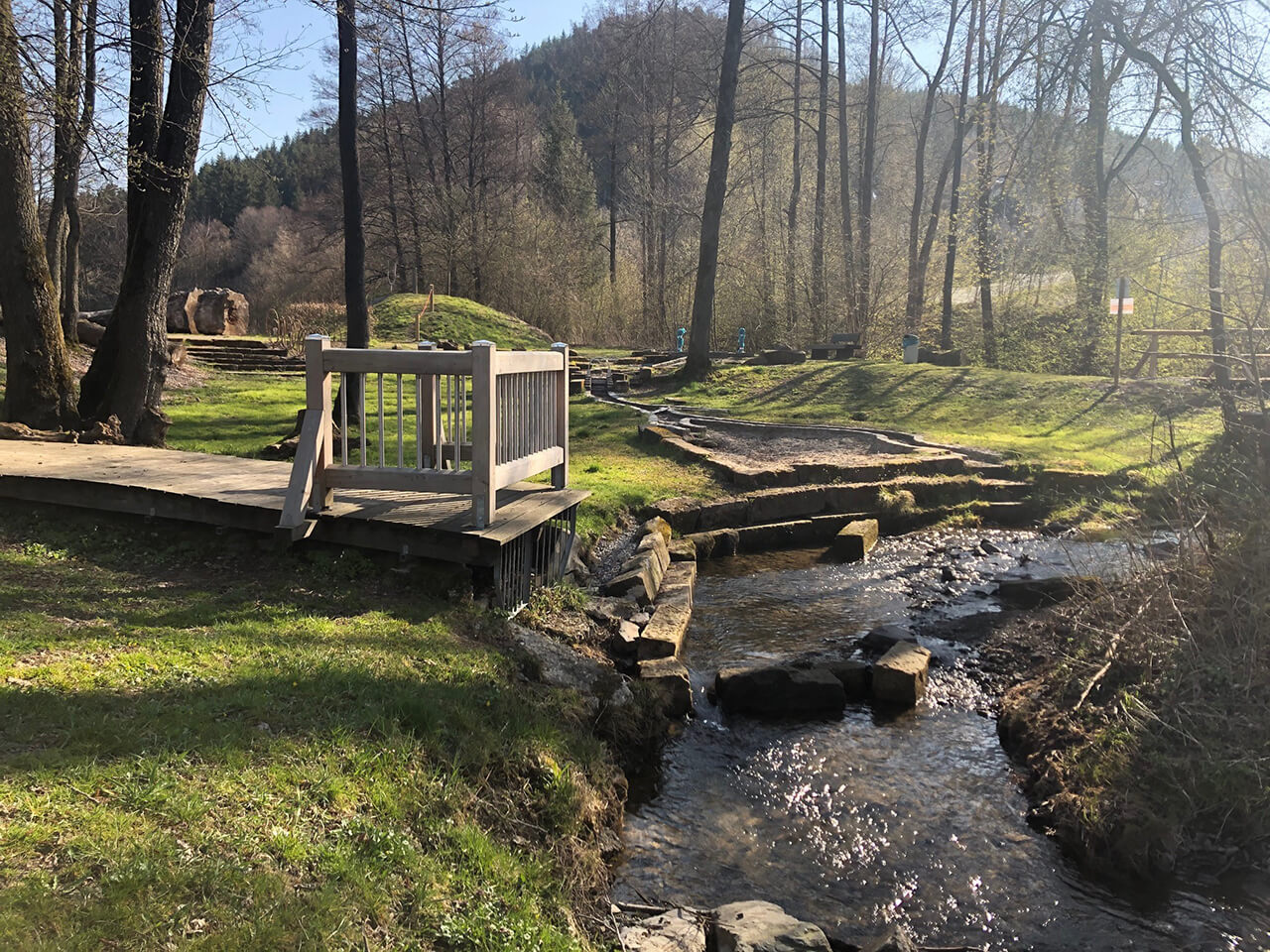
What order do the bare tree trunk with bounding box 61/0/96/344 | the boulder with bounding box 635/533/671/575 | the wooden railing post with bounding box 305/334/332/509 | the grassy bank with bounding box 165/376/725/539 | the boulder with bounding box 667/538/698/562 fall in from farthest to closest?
the bare tree trunk with bounding box 61/0/96/344, the grassy bank with bounding box 165/376/725/539, the boulder with bounding box 667/538/698/562, the boulder with bounding box 635/533/671/575, the wooden railing post with bounding box 305/334/332/509

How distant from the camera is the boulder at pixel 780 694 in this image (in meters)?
5.76

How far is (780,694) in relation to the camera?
227 inches

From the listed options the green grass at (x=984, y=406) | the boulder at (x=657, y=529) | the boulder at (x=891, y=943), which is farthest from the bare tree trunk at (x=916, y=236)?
the boulder at (x=891, y=943)

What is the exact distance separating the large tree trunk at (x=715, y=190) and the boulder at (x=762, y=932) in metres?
18.2

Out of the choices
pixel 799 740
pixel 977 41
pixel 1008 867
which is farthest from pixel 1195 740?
pixel 977 41

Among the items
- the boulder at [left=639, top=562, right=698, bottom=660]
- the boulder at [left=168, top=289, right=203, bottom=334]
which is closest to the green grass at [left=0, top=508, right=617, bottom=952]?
the boulder at [left=639, top=562, right=698, bottom=660]

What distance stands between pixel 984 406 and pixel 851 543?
10187 millimetres

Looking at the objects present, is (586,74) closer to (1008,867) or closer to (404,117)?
(404,117)

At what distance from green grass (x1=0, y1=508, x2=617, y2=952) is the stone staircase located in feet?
58.3

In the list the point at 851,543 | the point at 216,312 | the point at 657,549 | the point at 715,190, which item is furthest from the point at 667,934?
the point at 216,312

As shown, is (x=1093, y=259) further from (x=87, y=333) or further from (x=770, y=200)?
(x=87, y=333)

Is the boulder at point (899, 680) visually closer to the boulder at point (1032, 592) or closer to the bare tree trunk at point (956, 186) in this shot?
the boulder at point (1032, 592)

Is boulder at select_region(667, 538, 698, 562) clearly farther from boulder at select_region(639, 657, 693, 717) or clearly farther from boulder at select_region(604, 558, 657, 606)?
boulder at select_region(639, 657, 693, 717)

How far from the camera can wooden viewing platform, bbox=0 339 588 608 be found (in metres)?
5.62
